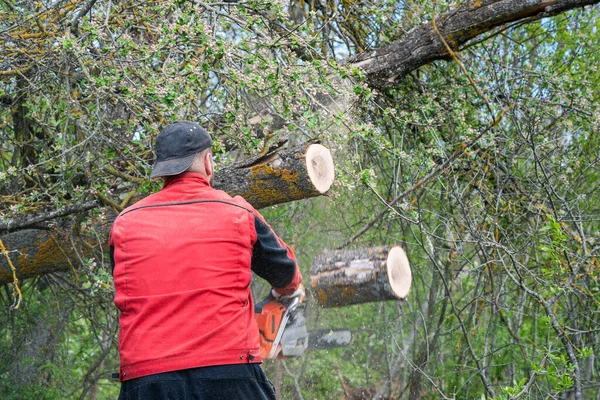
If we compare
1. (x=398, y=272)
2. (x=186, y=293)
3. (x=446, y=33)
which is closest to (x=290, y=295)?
(x=186, y=293)

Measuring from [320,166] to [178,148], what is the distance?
1681 mm

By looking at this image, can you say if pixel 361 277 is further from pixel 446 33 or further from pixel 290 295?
pixel 446 33

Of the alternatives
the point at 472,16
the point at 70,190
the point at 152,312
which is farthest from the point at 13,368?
the point at 472,16

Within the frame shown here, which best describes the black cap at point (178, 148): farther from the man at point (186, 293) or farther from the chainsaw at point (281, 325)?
the chainsaw at point (281, 325)

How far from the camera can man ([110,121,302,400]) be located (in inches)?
107

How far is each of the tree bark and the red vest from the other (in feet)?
9.77

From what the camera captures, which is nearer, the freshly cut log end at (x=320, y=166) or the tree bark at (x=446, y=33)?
the freshly cut log end at (x=320, y=166)

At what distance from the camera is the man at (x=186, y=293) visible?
2727 mm

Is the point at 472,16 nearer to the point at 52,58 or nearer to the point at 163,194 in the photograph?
the point at 52,58

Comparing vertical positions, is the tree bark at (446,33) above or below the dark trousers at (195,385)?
above

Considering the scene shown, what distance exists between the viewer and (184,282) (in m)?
2.75

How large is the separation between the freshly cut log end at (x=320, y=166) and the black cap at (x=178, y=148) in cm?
148

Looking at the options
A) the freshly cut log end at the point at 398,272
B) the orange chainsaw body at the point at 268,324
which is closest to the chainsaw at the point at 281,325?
the orange chainsaw body at the point at 268,324

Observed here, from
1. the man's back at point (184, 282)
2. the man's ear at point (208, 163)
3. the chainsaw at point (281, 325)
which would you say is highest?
the man's ear at point (208, 163)
